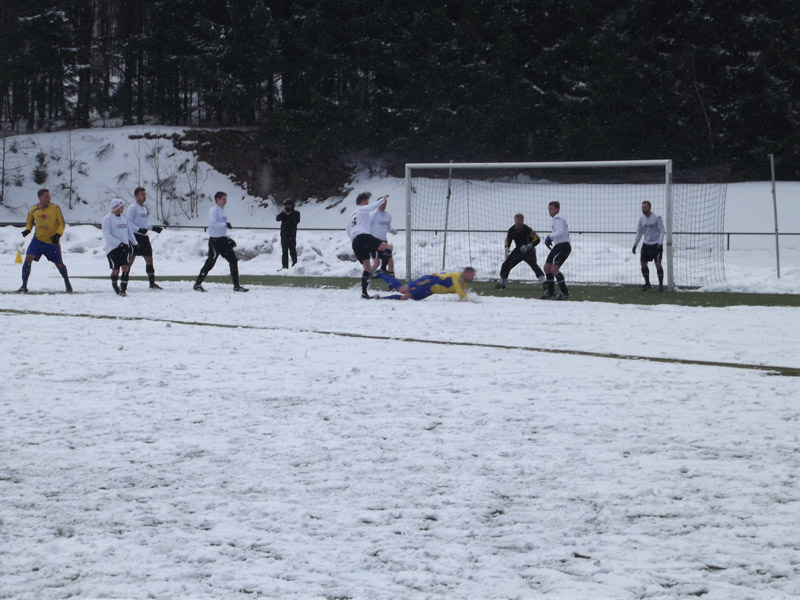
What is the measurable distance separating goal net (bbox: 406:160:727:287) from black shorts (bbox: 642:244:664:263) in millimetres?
2396

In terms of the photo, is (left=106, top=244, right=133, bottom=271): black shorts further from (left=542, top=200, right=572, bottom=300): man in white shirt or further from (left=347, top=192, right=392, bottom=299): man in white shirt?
(left=542, top=200, right=572, bottom=300): man in white shirt

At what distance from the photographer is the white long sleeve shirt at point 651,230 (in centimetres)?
1702

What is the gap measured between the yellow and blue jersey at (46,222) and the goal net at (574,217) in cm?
702

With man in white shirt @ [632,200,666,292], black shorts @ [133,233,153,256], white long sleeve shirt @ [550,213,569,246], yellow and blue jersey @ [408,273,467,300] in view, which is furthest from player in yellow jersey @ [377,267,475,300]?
black shorts @ [133,233,153,256]

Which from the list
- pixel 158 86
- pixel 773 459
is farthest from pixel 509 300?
pixel 158 86

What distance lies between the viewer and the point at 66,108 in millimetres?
51531

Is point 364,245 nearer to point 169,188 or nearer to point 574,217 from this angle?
point 574,217

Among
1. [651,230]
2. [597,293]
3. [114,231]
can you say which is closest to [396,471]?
[114,231]

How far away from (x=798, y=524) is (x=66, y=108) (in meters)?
53.0

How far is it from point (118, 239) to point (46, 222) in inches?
54.2

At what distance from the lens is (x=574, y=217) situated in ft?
104

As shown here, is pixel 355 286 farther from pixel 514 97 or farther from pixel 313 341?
pixel 514 97

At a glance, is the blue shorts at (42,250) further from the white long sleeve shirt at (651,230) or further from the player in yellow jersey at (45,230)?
the white long sleeve shirt at (651,230)

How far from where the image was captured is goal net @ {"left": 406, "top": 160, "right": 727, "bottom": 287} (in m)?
22.2
